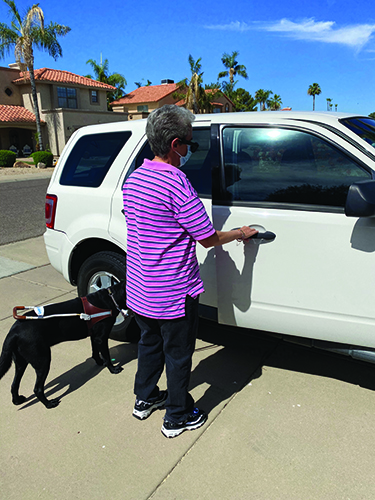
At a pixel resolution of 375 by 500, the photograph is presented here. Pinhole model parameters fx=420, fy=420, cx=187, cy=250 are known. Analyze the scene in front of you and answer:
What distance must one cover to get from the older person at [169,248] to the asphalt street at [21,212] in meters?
5.66

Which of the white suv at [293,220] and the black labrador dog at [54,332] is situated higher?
the white suv at [293,220]

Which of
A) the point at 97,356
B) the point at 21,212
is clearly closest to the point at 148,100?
the point at 21,212

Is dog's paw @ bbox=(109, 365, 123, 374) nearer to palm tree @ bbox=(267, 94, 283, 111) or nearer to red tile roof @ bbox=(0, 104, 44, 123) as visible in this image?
red tile roof @ bbox=(0, 104, 44, 123)

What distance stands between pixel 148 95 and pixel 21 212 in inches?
1671

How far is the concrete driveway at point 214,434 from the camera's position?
221 centimetres

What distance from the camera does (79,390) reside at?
10.1 feet

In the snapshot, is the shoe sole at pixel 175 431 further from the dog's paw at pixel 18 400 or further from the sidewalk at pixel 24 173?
the sidewalk at pixel 24 173

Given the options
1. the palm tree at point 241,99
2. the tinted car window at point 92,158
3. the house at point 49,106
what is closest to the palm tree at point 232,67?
the palm tree at point 241,99

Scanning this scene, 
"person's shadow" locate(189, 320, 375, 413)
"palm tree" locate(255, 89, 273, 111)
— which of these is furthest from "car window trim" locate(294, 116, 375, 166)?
"palm tree" locate(255, 89, 273, 111)

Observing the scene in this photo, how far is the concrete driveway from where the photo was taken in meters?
2.21

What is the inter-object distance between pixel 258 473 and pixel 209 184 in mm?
1821

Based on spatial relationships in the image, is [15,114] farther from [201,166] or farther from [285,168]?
[285,168]

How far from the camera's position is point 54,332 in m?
2.89

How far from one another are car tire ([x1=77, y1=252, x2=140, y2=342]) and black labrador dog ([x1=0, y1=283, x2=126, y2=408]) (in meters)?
0.32
